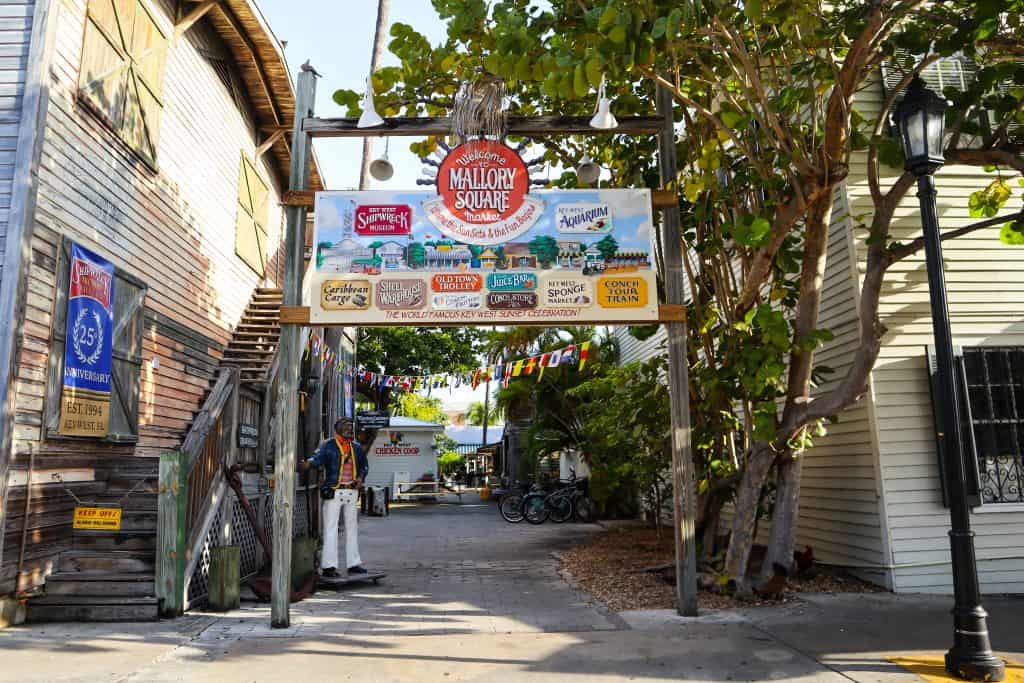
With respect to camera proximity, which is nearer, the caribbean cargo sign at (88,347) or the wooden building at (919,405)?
the caribbean cargo sign at (88,347)

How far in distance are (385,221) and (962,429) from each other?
631 centimetres

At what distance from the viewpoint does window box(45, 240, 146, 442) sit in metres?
7.47

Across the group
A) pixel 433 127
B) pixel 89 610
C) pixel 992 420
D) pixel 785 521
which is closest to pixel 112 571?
pixel 89 610

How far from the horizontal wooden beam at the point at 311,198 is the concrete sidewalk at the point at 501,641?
3.78 meters

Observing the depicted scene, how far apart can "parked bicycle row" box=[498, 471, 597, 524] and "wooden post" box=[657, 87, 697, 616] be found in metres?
11.9

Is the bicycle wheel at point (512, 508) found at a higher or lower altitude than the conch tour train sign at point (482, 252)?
lower

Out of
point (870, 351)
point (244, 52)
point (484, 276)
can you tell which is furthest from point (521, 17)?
point (244, 52)

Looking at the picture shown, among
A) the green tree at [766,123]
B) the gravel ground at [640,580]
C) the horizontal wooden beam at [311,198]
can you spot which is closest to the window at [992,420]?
the green tree at [766,123]

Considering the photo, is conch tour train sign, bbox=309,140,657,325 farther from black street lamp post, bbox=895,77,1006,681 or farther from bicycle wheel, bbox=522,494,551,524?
bicycle wheel, bbox=522,494,551,524

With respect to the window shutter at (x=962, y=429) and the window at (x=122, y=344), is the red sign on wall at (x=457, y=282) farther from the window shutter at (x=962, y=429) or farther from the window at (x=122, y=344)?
the window shutter at (x=962, y=429)

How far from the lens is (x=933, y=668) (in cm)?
520

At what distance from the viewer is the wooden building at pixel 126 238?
6.98 m

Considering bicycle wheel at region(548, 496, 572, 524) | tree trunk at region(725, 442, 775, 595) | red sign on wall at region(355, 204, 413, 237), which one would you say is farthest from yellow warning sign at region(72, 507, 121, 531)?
bicycle wheel at region(548, 496, 572, 524)

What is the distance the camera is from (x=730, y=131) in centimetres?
761
